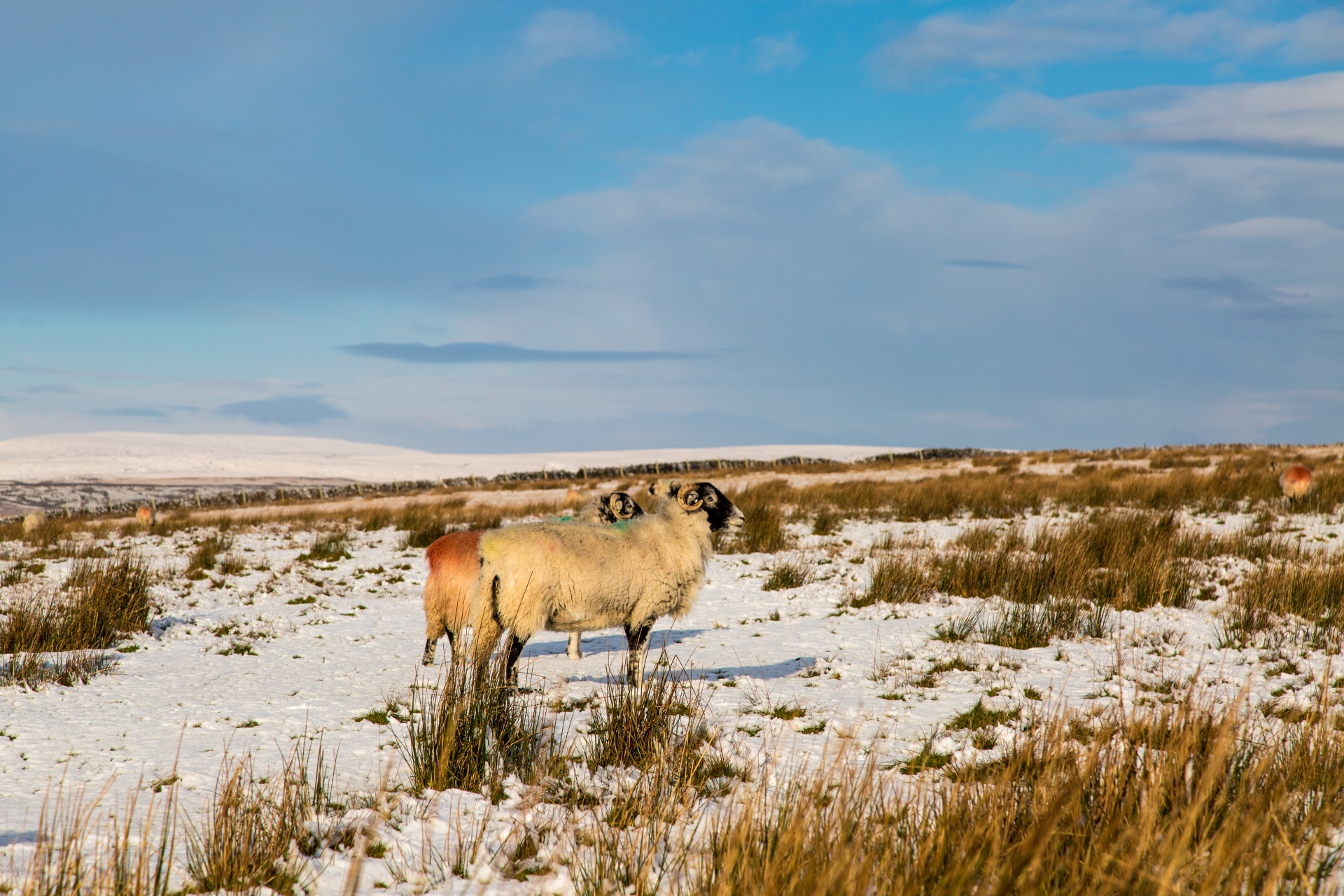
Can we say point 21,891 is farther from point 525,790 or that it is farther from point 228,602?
point 228,602

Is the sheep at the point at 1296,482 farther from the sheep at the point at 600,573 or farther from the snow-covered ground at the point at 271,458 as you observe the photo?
the snow-covered ground at the point at 271,458

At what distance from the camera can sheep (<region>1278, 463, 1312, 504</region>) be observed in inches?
649

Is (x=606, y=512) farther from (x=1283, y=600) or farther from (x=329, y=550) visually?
(x=329, y=550)

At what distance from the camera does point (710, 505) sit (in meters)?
6.92

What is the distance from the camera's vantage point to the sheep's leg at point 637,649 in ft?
20.4

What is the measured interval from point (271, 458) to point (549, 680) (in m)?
101

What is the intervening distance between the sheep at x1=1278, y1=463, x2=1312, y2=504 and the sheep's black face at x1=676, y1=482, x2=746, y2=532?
1426 centimetres

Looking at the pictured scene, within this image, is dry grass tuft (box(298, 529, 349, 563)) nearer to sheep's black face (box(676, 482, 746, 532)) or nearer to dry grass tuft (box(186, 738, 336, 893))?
sheep's black face (box(676, 482, 746, 532))

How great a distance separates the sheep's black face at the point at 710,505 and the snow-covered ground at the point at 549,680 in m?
1.22

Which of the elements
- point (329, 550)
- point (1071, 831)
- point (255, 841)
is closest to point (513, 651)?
A: point (255, 841)

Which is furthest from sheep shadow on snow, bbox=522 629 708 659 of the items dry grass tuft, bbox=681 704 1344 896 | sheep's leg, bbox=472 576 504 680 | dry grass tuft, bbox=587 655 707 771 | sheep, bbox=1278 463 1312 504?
sheep, bbox=1278 463 1312 504

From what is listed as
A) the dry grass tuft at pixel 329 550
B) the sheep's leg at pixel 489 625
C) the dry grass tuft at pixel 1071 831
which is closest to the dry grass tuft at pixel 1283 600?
the dry grass tuft at pixel 1071 831

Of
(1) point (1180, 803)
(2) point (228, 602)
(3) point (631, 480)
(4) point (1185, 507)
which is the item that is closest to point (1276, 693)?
(1) point (1180, 803)

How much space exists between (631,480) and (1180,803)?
34569mm
